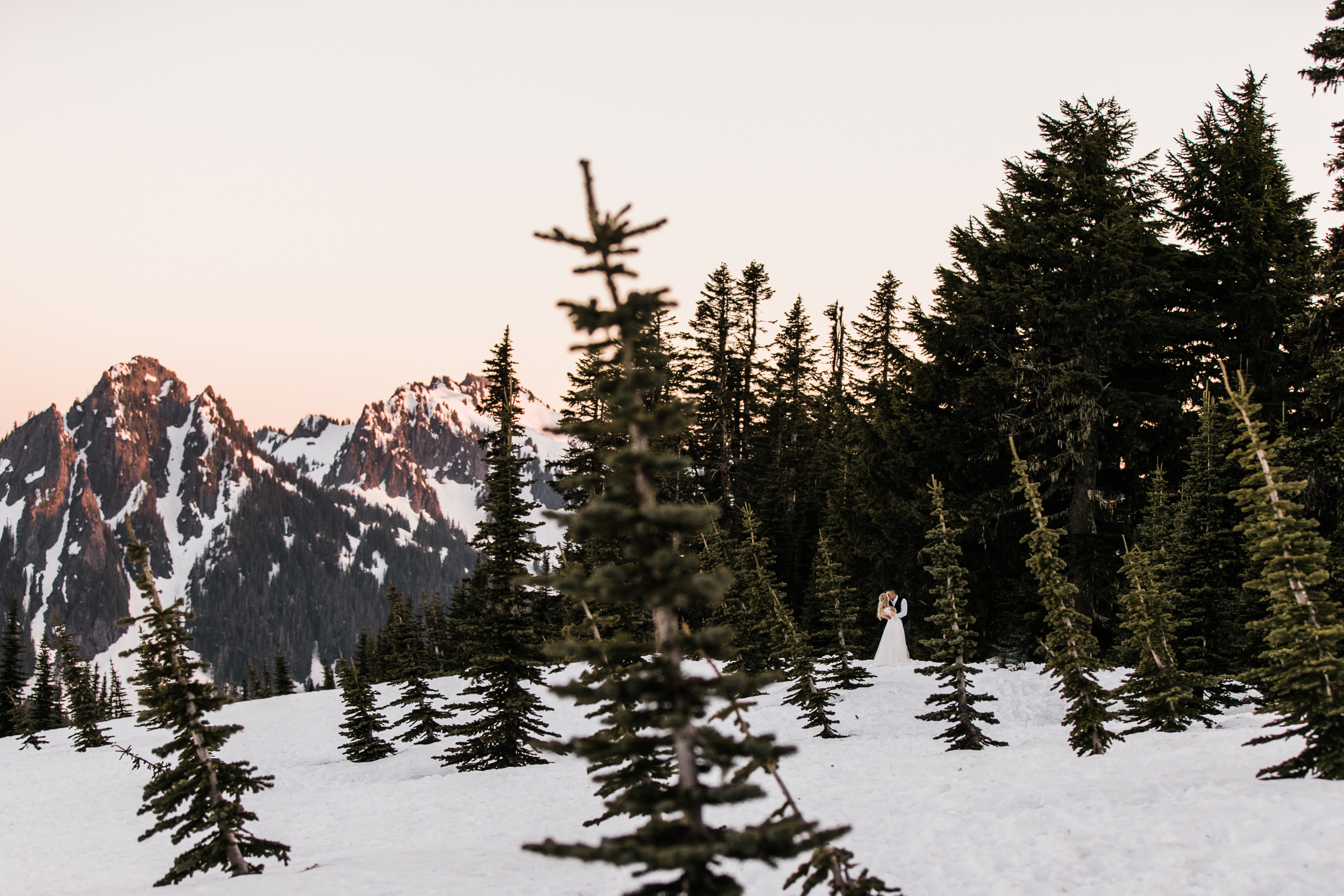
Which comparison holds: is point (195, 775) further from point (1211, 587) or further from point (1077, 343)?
point (1077, 343)

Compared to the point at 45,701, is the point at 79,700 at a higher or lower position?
higher

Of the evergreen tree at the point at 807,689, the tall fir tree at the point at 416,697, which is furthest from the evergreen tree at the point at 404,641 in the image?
the evergreen tree at the point at 807,689


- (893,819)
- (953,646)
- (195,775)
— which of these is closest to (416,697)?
(195,775)

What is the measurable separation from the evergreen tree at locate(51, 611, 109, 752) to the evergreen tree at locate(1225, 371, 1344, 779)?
4320cm

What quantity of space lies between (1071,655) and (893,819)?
5.36m

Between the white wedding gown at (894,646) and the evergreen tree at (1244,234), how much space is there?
1339cm

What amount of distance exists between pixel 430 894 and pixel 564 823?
18.0 ft

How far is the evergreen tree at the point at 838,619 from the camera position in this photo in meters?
21.9

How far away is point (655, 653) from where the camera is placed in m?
6.41

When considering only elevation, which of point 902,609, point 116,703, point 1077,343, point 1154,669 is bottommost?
point 116,703

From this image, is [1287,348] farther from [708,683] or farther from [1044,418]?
[708,683]

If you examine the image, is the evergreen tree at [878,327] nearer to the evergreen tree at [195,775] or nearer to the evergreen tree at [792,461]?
the evergreen tree at [792,461]

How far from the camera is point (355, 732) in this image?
26.9 metres

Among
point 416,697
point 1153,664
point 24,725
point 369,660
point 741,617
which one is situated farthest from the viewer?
point 369,660
